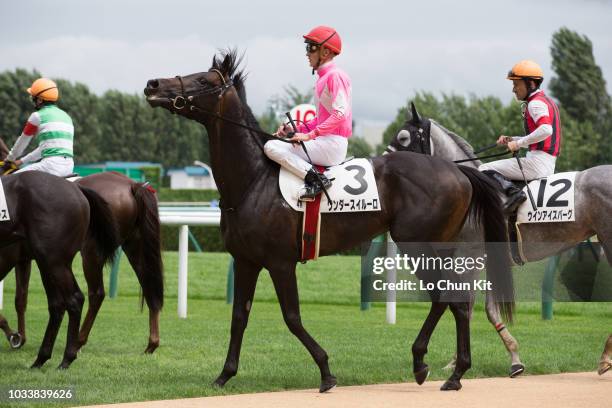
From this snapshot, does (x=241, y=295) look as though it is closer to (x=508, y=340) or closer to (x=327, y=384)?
(x=327, y=384)

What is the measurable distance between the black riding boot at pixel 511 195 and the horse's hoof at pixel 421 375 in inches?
68.4

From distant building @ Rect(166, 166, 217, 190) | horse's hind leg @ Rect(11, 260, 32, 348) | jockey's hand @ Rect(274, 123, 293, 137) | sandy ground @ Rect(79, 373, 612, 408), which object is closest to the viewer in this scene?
sandy ground @ Rect(79, 373, 612, 408)

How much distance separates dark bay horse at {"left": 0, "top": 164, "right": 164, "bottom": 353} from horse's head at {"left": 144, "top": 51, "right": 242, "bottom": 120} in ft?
6.13

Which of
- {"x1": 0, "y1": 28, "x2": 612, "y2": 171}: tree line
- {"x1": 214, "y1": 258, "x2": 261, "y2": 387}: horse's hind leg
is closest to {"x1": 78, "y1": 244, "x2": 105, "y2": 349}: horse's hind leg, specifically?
{"x1": 214, "y1": 258, "x2": 261, "y2": 387}: horse's hind leg

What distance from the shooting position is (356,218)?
692 centimetres

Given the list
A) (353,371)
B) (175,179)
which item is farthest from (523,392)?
(175,179)

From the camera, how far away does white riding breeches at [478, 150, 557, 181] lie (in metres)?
8.03

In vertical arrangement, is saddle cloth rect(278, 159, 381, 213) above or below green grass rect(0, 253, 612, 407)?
above

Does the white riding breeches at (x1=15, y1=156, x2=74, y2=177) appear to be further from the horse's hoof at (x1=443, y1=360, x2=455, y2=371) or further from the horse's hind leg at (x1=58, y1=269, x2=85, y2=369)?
the horse's hoof at (x1=443, y1=360, x2=455, y2=371)

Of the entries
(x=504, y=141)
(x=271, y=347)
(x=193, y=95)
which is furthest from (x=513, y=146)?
(x=271, y=347)

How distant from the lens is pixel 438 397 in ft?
20.8

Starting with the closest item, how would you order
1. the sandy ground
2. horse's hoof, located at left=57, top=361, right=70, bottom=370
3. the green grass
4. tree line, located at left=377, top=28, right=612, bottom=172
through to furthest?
the sandy ground, the green grass, horse's hoof, located at left=57, top=361, right=70, bottom=370, tree line, located at left=377, top=28, right=612, bottom=172

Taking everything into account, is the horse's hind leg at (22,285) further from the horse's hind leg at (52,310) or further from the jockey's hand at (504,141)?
the jockey's hand at (504,141)

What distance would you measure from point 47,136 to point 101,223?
1.21 meters
